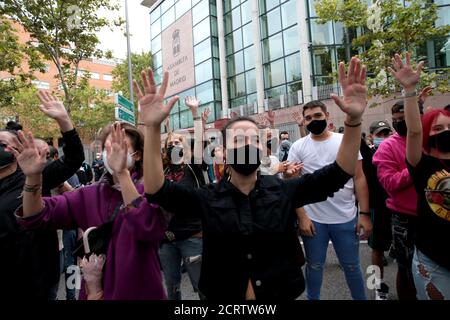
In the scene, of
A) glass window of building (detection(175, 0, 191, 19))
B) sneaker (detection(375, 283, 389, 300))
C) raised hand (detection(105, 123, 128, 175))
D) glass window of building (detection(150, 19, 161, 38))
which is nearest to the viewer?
raised hand (detection(105, 123, 128, 175))

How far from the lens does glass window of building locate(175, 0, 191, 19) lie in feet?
93.6

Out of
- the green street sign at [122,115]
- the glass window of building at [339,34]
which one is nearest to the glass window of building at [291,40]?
the glass window of building at [339,34]

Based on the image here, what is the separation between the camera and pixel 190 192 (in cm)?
184

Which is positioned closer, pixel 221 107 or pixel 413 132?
pixel 413 132

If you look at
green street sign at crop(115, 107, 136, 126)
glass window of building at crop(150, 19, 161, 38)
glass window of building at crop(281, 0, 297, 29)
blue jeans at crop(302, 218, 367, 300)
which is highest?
glass window of building at crop(150, 19, 161, 38)

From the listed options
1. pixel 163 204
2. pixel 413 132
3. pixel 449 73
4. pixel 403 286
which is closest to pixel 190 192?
pixel 163 204

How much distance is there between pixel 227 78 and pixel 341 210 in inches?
937

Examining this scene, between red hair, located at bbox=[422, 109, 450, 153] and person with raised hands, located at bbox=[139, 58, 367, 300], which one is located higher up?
red hair, located at bbox=[422, 109, 450, 153]

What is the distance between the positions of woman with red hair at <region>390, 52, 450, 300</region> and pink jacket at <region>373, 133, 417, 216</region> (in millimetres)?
524

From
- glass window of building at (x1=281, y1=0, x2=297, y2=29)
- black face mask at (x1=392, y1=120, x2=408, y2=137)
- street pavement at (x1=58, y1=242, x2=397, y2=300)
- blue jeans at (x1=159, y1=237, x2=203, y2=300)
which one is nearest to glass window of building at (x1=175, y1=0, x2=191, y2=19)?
glass window of building at (x1=281, y1=0, x2=297, y2=29)

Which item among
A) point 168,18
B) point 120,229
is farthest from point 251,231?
point 168,18

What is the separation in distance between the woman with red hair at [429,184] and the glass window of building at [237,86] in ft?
74.3

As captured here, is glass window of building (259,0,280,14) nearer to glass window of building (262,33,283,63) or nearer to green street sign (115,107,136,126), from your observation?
glass window of building (262,33,283,63)
